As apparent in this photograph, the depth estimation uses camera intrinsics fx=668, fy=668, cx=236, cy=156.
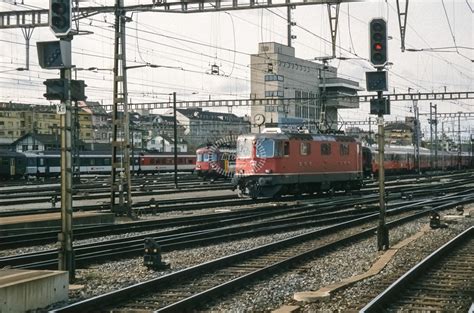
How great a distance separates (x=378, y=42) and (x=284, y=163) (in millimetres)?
16426

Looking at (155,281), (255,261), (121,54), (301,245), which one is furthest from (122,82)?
(155,281)

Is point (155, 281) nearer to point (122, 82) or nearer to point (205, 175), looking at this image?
point (122, 82)

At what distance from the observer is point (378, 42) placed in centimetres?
1384

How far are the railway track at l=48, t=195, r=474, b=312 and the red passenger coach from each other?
535 inches

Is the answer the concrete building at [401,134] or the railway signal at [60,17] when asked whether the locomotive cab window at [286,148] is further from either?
the concrete building at [401,134]

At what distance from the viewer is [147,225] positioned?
64.6 feet

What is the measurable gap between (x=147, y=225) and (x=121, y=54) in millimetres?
6163

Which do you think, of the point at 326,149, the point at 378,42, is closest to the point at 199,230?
the point at 378,42

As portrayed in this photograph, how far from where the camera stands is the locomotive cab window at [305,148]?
31.0 metres

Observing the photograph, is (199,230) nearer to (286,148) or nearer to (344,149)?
(286,148)

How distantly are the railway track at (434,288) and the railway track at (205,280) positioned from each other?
90.3 inches

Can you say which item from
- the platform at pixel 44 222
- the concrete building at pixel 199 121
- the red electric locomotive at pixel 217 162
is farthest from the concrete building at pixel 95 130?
the platform at pixel 44 222

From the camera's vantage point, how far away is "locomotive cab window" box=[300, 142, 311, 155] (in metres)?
31.0

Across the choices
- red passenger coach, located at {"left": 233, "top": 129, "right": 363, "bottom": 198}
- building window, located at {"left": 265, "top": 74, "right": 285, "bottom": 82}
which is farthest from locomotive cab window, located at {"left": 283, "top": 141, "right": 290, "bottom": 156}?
building window, located at {"left": 265, "top": 74, "right": 285, "bottom": 82}
